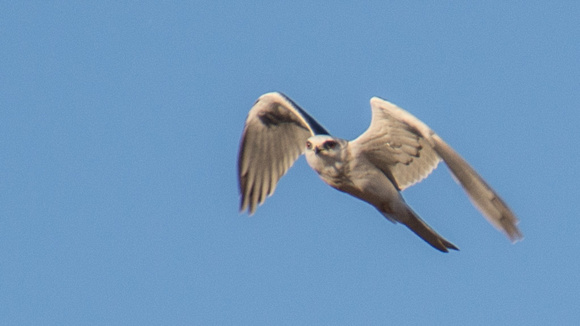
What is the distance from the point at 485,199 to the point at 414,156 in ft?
7.49

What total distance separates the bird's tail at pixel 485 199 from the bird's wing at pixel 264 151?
3846 millimetres

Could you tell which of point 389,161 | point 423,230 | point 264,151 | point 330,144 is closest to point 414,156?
point 389,161

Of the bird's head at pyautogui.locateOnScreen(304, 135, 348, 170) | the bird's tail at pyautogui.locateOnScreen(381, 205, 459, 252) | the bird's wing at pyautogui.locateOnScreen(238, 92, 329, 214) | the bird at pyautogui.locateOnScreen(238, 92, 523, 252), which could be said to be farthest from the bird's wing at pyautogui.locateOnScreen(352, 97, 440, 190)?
the bird's wing at pyautogui.locateOnScreen(238, 92, 329, 214)

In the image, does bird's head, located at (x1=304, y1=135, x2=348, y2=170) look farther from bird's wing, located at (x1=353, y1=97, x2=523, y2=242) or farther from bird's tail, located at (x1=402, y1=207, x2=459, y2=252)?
bird's tail, located at (x1=402, y1=207, x2=459, y2=252)

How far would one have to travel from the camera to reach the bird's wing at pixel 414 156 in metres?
11.7

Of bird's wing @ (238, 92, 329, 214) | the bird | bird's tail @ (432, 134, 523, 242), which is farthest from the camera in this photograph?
bird's wing @ (238, 92, 329, 214)

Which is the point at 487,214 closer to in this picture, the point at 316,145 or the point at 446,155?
the point at 446,155

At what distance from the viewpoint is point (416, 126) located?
12805 mm

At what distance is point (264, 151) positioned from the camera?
15664mm

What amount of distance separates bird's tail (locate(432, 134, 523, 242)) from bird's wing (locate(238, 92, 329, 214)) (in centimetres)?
385

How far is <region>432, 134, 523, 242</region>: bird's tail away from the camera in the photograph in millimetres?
11617

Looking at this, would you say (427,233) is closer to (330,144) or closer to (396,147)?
(396,147)

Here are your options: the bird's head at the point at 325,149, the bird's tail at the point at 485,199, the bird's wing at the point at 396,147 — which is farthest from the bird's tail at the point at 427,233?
the bird's tail at the point at 485,199

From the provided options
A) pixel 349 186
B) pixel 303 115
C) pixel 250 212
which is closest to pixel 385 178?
pixel 349 186
